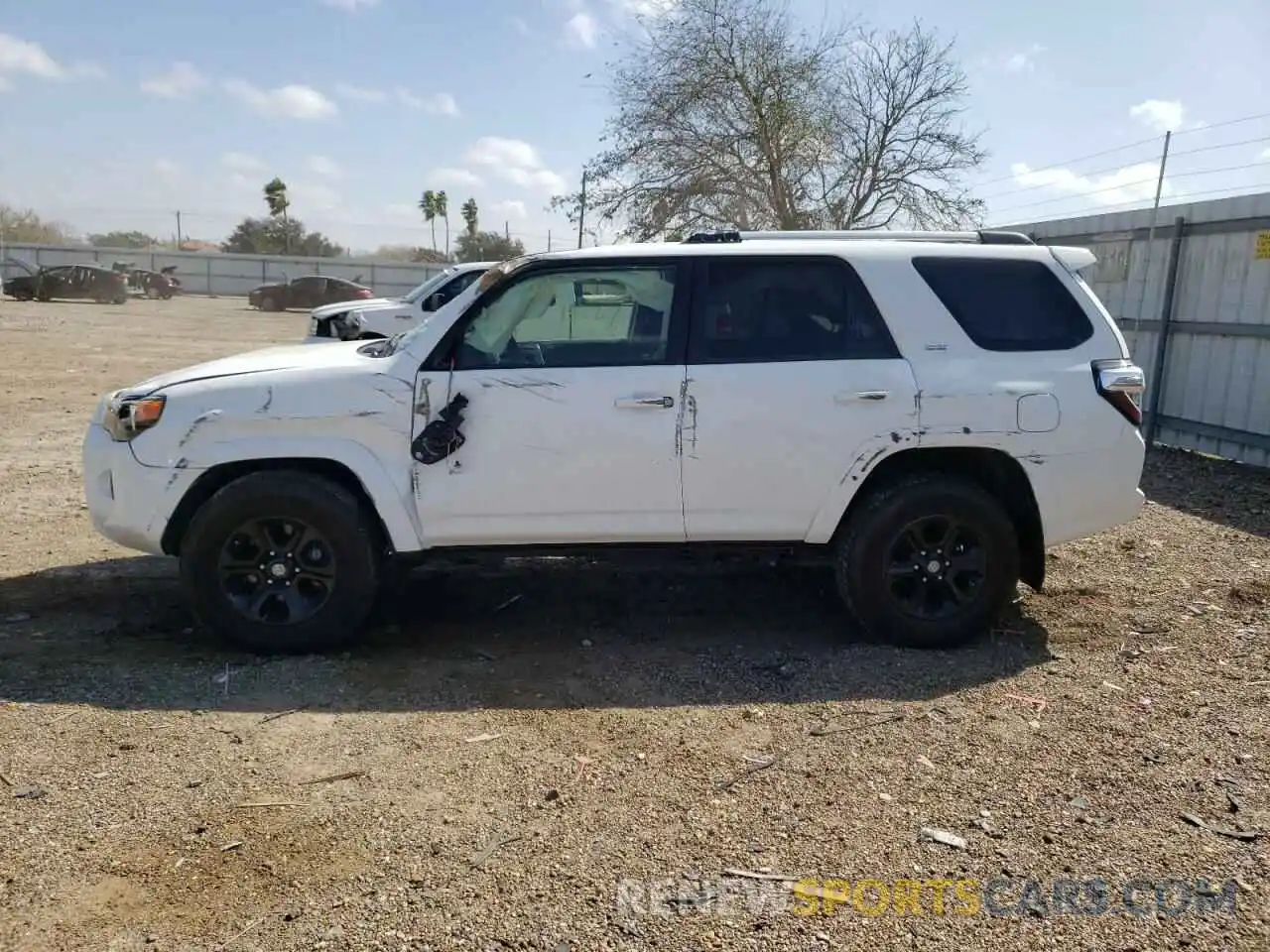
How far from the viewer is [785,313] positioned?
464 centimetres

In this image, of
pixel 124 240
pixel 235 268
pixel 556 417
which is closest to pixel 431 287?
pixel 556 417

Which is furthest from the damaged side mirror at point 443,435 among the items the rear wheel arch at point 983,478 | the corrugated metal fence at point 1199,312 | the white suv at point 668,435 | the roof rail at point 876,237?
the corrugated metal fence at point 1199,312

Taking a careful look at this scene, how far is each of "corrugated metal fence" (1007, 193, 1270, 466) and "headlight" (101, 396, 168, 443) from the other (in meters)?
9.14

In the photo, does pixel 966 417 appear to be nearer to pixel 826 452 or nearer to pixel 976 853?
pixel 826 452

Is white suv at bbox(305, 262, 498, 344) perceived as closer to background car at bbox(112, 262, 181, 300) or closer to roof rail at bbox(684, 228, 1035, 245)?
roof rail at bbox(684, 228, 1035, 245)

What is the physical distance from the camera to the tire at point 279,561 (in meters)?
4.41

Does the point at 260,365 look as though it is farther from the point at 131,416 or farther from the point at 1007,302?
the point at 1007,302

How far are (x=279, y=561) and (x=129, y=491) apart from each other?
73 cm

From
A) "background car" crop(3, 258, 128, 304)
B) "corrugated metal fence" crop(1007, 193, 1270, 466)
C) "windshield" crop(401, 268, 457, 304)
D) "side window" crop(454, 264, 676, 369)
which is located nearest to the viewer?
"side window" crop(454, 264, 676, 369)

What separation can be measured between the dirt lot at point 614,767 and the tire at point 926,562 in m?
0.17

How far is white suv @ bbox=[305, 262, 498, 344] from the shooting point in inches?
470

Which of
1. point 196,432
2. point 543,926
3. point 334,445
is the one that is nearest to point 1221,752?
point 543,926

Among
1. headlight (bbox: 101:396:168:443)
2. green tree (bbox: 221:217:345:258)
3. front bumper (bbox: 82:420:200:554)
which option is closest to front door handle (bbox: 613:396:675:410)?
front bumper (bbox: 82:420:200:554)

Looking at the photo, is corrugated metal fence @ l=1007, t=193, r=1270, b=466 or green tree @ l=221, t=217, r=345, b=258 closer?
corrugated metal fence @ l=1007, t=193, r=1270, b=466
